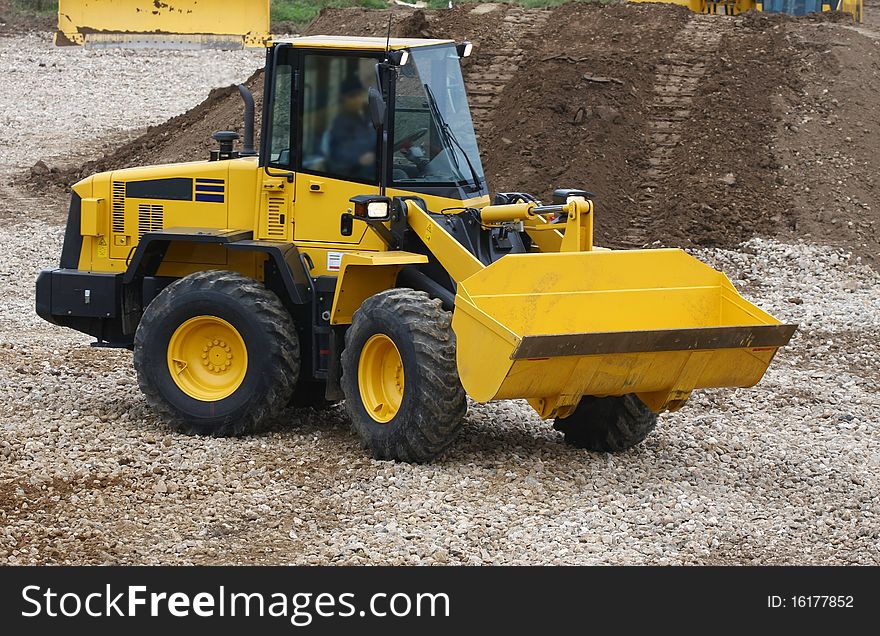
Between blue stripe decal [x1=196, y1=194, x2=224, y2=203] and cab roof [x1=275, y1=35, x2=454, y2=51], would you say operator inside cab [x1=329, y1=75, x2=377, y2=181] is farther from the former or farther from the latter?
blue stripe decal [x1=196, y1=194, x2=224, y2=203]

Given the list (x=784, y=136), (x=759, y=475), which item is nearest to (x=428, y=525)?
(x=759, y=475)

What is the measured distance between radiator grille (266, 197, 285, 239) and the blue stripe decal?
0.43 m

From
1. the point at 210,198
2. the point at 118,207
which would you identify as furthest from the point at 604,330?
the point at 118,207

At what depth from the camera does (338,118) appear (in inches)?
354

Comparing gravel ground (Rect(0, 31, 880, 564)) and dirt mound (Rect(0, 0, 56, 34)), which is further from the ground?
dirt mound (Rect(0, 0, 56, 34))

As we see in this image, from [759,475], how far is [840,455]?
35.8 inches

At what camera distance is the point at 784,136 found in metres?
18.2

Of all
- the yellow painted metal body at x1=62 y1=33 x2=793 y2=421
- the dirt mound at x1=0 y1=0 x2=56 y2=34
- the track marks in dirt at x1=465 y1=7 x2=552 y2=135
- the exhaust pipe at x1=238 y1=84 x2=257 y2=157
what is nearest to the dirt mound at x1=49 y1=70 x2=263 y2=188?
the track marks in dirt at x1=465 y1=7 x2=552 y2=135

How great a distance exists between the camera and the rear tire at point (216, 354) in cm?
885

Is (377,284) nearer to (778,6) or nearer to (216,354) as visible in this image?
(216,354)

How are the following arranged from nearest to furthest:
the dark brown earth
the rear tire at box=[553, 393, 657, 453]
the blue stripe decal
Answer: the rear tire at box=[553, 393, 657, 453]
the blue stripe decal
the dark brown earth

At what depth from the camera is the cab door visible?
895cm

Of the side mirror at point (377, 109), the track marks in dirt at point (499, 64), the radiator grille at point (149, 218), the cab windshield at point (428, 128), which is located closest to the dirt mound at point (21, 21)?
the track marks in dirt at point (499, 64)

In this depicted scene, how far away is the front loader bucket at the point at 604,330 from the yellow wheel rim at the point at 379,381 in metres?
0.72
